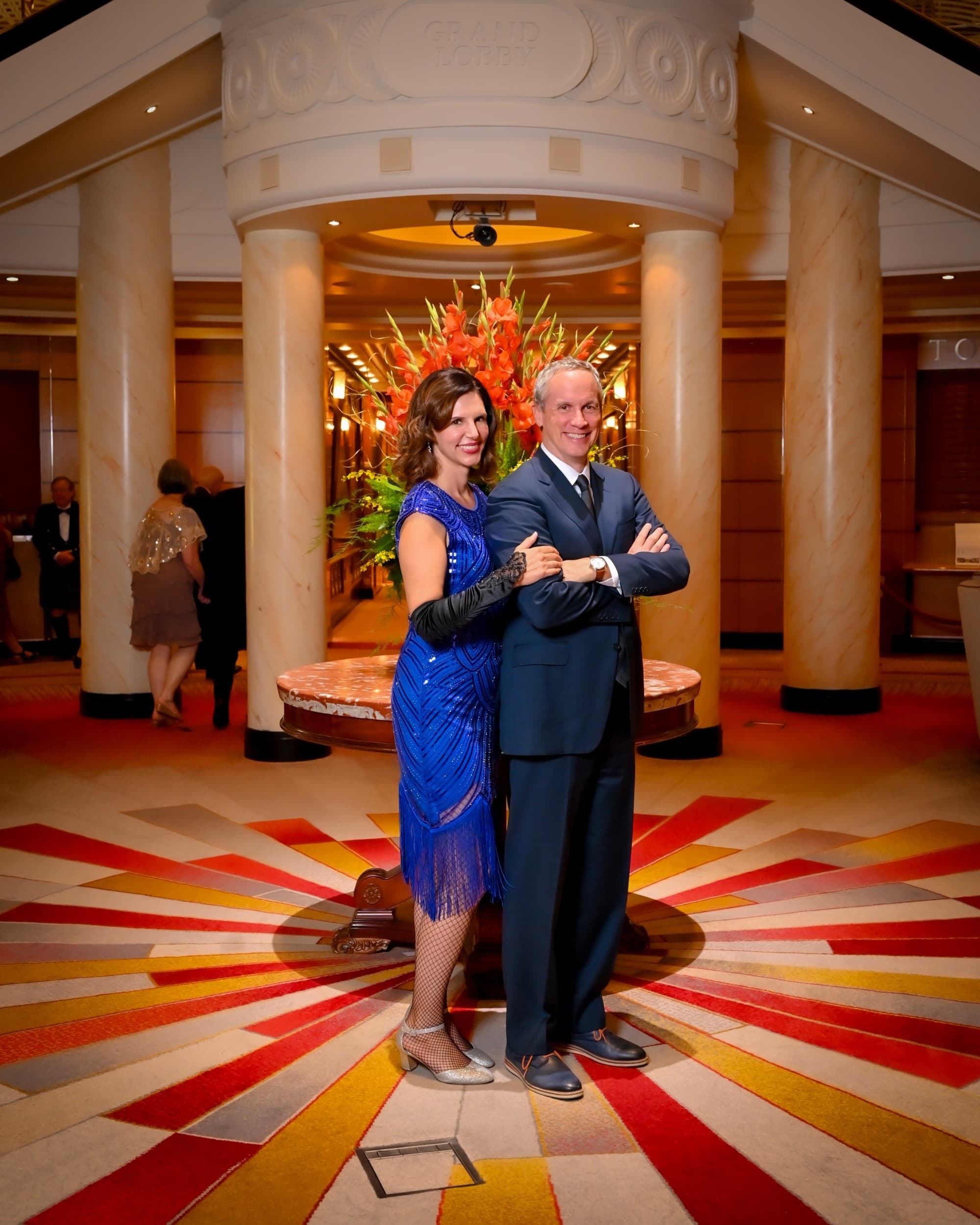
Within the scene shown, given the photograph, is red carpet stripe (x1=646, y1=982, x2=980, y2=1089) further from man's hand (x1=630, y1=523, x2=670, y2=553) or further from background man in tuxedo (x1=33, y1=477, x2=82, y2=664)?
background man in tuxedo (x1=33, y1=477, x2=82, y2=664)

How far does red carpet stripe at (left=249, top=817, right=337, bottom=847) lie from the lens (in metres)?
5.57

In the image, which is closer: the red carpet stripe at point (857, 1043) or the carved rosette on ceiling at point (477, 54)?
the red carpet stripe at point (857, 1043)

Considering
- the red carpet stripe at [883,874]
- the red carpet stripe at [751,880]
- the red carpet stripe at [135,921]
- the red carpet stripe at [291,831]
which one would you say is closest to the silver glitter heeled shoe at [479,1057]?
the red carpet stripe at [135,921]

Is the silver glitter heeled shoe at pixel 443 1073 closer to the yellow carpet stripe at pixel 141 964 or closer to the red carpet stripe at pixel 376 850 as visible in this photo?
the yellow carpet stripe at pixel 141 964

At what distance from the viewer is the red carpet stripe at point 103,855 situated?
16.3 feet

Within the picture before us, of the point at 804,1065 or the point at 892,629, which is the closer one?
the point at 804,1065

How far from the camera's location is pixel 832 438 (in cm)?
866

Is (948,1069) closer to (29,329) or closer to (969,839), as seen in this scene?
(969,839)

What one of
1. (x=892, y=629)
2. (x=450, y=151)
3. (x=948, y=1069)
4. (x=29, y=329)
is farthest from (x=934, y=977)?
(x=29, y=329)

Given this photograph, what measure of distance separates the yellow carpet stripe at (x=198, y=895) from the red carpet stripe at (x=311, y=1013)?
614 mm

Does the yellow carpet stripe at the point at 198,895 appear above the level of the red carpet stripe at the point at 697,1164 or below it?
above

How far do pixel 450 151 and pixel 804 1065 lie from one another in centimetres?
466

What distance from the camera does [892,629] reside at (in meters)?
12.5

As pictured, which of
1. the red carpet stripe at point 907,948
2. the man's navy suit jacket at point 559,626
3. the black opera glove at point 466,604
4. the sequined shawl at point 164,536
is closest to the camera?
the black opera glove at point 466,604
